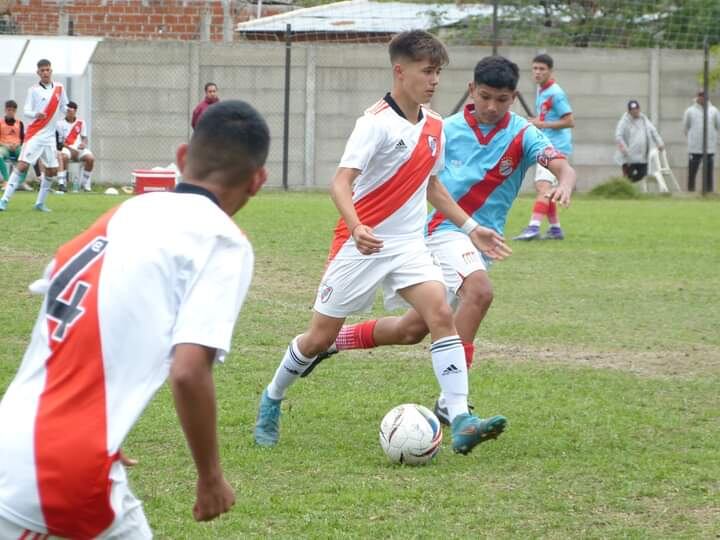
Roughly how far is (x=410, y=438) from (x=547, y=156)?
6.33 ft

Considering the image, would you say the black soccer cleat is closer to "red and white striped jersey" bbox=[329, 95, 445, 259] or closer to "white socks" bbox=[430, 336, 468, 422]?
"red and white striped jersey" bbox=[329, 95, 445, 259]

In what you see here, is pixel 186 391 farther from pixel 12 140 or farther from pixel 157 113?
pixel 157 113

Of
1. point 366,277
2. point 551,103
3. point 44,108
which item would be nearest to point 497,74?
point 366,277

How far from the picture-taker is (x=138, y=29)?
93.4ft

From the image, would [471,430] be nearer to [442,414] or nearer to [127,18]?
[442,414]

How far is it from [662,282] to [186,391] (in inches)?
376

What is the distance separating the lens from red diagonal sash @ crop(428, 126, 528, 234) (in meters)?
6.87

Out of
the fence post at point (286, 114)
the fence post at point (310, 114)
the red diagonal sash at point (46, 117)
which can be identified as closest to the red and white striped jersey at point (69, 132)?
the fence post at point (286, 114)

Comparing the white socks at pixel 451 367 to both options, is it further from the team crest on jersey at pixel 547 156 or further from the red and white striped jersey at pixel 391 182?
the team crest on jersey at pixel 547 156

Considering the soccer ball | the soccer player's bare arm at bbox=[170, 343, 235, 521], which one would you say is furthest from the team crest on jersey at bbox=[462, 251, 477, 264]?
the soccer player's bare arm at bbox=[170, 343, 235, 521]

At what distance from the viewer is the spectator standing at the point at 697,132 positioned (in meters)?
24.9

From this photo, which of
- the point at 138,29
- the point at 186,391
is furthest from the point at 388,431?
the point at 138,29

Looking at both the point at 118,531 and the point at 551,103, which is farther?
the point at 551,103

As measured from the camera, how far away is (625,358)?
8.13 metres
